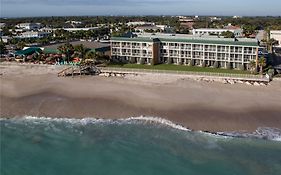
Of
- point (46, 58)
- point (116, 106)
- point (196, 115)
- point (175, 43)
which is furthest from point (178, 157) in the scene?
point (46, 58)

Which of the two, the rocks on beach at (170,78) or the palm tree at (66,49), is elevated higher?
the palm tree at (66,49)

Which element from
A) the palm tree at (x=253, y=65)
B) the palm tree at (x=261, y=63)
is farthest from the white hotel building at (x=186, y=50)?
the palm tree at (x=261, y=63)

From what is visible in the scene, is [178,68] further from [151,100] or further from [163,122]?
[163,122]

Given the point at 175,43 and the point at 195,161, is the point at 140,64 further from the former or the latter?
the point at 195,161

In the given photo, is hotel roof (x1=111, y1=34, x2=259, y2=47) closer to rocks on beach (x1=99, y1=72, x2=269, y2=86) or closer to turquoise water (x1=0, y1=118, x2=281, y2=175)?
rocks on beach (x1=99, y1=72, x2=269, y2=86)

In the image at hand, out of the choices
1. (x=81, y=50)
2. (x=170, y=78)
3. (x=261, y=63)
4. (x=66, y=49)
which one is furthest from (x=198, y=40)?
(x=66, y=49)

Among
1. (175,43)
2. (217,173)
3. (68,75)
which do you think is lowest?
(217,173)

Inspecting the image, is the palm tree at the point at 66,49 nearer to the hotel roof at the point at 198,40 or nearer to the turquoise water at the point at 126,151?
the hotel roof at the point at 198,40

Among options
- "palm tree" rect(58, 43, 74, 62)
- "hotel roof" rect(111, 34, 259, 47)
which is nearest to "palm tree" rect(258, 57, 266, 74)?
"hotel roof" rect(111, 34, 259, 47)
